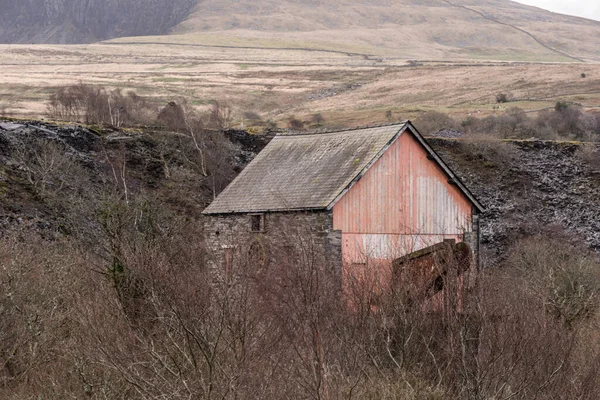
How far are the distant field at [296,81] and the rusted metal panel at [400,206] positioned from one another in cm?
5550

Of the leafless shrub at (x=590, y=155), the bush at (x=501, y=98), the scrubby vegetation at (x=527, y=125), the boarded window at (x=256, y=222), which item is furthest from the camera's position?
the bush at (x=501, y=98)

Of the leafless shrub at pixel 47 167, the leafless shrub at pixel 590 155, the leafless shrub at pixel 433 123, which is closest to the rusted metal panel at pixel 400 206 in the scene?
the leafless shrub at pixel 47 167

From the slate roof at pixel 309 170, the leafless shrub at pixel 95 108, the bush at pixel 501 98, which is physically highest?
the bush at pixel 501 98

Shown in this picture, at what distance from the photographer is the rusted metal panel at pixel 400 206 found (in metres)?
30.4

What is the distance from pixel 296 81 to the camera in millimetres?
144625

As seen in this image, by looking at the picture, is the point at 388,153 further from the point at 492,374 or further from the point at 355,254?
the point at 492,374

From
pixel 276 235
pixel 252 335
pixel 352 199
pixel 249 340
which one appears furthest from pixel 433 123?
pixel 249 340

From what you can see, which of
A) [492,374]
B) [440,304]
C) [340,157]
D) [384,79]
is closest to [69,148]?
[340,157]

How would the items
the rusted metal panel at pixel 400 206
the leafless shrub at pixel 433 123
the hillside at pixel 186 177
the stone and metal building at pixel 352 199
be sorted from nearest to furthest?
the stone and metal building at pixel 352 199, the rusted metal panel at pixel 400 206, the hillside at pixel 186 177, the leafless shrub at pixel 433 123

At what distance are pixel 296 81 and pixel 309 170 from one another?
114m

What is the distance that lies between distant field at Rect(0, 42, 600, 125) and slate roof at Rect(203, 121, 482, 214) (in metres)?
54.3

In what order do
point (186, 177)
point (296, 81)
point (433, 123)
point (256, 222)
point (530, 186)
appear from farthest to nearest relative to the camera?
point (296, 81) → point (433, 123) → point (530, 186) → point (186, 177) → point (256, 222)

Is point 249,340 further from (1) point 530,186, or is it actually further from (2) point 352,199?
(1) point 530,186

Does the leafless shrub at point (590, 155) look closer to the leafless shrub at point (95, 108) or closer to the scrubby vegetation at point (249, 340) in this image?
the leafless shrub at point (95, 108)
